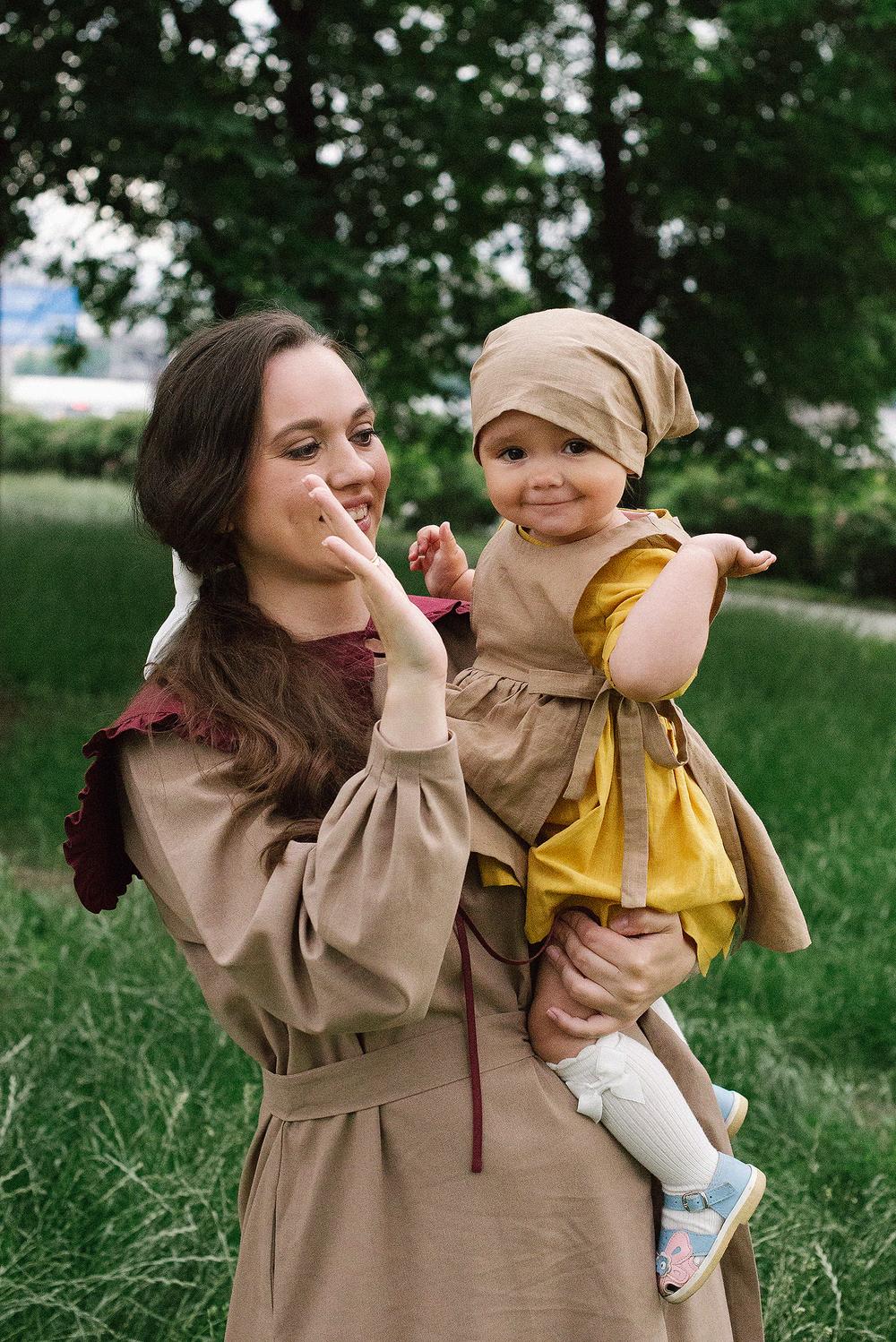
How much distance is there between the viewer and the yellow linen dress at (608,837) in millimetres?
1762

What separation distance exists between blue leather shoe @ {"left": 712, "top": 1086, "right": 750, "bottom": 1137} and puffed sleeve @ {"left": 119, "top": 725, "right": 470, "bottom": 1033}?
0.75 meters

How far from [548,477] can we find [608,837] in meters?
0.46

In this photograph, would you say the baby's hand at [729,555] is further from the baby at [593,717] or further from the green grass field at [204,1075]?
the green grass field at [204,1075]

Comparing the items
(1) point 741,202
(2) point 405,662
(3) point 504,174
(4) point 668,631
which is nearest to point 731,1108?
(4) point 668,631

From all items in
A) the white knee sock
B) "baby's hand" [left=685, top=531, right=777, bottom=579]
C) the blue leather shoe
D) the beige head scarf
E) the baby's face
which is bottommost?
the blue leather shoe

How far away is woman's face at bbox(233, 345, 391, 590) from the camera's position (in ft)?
6.26

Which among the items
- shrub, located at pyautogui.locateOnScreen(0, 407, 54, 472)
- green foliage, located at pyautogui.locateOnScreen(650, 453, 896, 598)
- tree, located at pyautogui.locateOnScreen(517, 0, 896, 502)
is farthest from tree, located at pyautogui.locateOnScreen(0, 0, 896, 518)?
shrub, located at pyautogui.locateOnScreen(0, 407, 54, 472)

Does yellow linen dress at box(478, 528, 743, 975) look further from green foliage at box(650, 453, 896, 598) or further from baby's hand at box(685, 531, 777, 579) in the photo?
green foliage at box(650, 453, 896, 598)

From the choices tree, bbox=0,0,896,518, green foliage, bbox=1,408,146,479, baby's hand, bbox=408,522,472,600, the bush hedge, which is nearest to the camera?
baby's hand, bbox=408,522,472,600

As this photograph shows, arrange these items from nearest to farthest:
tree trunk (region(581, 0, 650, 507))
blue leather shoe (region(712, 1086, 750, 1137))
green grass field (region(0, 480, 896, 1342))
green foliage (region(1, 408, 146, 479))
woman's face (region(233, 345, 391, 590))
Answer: woman's face (region(233, 345, 391, 590)) → blue leather shoe (region(712, 1086, 750, 1137)) → green grass field (region(0, 480, 896, 1342)) → tree trunk (region(581, 0, 650, 507)) → green foliage (region(1, 408, 146, 479))

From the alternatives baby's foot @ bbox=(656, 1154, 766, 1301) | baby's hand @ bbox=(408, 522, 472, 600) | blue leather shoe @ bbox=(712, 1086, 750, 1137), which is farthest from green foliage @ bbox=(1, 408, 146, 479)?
baby's foot @ bbox=(656, 1154, 766, 1301)

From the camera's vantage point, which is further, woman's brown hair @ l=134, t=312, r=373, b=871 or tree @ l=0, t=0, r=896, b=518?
tree @ l=0, t=0, r=896, b=518

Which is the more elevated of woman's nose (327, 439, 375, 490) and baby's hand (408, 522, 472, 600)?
woman's nose (327, 439, 375, 490)

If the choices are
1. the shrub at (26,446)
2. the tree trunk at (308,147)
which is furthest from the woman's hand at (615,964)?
the shrub at (26,446)
